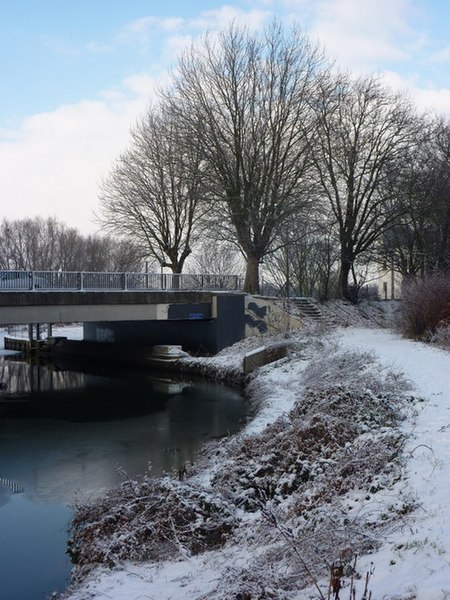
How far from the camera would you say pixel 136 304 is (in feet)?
87.6

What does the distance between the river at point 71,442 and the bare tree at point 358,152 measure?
51.9 feet

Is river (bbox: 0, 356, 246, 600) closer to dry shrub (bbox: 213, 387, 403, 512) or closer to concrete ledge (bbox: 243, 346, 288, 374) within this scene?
concrete ledge (bbox: 243, 346, 288, 374)

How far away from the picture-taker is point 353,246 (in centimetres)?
3669

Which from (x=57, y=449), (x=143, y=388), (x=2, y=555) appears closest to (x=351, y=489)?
(x=2, y=555)

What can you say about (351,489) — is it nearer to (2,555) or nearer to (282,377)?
(2,555)

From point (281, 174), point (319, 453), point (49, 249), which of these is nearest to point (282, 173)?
point (281, 174)

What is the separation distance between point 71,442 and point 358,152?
25.6m

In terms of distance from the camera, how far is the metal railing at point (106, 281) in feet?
74.6

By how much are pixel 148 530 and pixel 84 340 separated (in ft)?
96.9

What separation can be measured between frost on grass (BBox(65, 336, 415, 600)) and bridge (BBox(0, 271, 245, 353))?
13.4 meters

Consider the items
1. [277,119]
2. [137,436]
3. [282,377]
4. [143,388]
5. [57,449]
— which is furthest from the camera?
[277,119]

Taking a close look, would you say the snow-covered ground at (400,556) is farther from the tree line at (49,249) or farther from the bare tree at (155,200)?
the tree line at (49,249)

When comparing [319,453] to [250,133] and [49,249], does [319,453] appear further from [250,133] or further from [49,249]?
[49,249]

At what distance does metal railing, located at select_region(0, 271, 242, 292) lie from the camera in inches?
896
